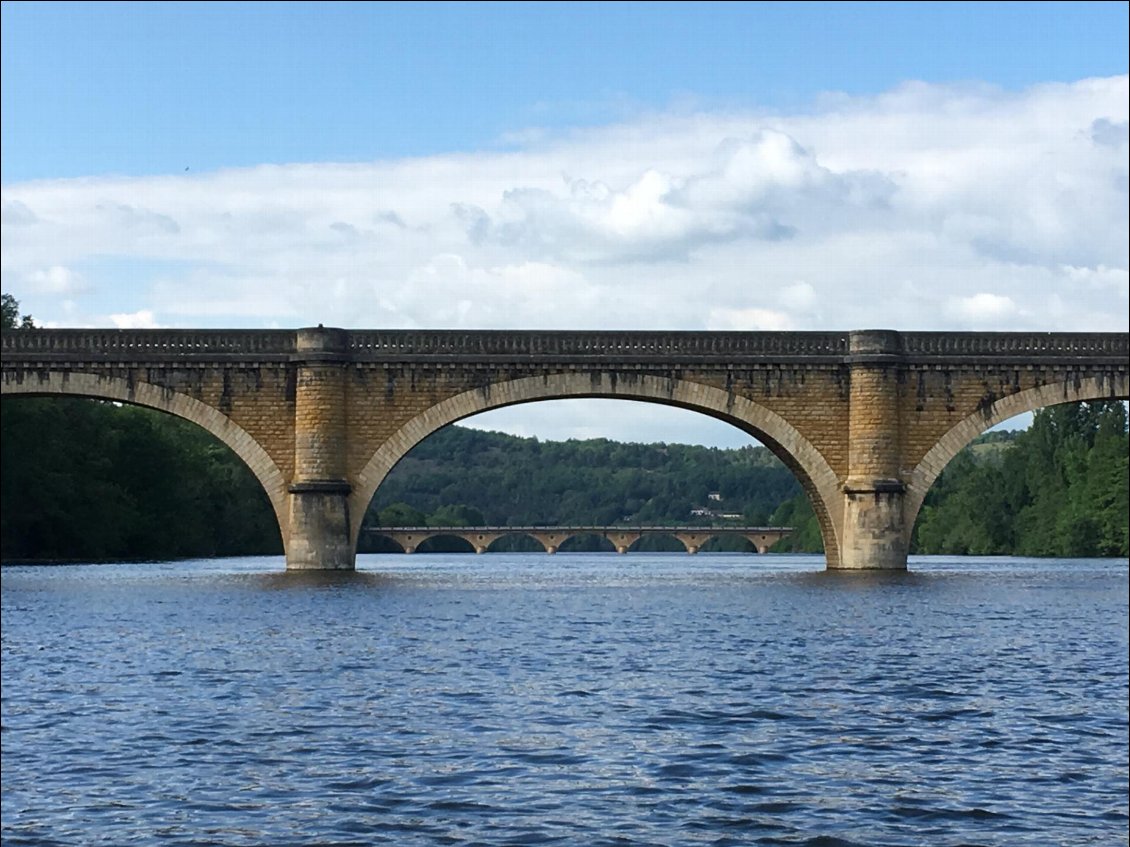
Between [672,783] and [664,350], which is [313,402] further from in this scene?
[672,783]

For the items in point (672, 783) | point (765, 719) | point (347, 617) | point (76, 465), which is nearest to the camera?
point (672, 783)

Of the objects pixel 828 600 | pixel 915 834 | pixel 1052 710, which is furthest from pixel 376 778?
pixel 828 600

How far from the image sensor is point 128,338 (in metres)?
48.1

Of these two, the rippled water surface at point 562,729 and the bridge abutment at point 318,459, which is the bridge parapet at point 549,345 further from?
the rippled water surface at point 562,729

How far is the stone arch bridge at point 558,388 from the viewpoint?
48.0 metres

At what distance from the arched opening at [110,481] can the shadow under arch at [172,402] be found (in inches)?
2.2

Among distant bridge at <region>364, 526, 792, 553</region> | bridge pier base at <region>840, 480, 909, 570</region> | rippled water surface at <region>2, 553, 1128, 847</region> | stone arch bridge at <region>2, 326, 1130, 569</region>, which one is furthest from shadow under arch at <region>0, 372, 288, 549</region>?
distant bridge at <region>364, 526, 792, 553</region>

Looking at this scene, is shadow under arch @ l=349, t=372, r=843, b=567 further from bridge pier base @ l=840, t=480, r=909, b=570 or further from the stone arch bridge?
bridge pier base @ l=840, t=480, r=909, b=570

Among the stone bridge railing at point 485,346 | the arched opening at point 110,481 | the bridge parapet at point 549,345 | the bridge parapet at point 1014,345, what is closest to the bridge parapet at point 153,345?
the stone bridge railing at point 485,346

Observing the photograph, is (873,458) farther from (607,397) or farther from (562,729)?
(562,729)

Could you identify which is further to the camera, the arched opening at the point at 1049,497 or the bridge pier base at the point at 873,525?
the arched opening at the point at 1049,497

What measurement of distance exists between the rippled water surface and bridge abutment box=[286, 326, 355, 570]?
588 inches

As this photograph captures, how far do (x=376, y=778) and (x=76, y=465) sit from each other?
58230mm

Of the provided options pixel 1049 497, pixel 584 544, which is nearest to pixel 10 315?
pixel 1049 497
